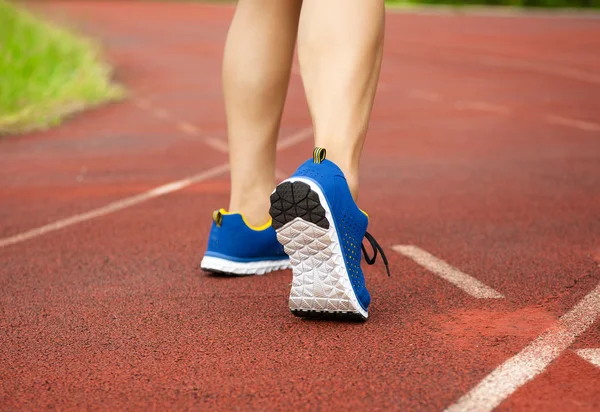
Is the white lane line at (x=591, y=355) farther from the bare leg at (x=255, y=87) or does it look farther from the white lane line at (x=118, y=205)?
the white lane line at (x=118, y=205)

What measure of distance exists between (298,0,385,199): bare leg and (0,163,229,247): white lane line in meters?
2.11


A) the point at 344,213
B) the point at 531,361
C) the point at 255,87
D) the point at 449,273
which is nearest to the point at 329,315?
the point at 344,213

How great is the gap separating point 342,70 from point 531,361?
3.35 feet

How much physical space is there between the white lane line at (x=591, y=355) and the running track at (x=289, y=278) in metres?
0.01

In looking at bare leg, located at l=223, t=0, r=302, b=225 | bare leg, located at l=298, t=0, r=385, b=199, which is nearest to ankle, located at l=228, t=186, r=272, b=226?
bare leg, located at l=223, t=0, r=302, b=225

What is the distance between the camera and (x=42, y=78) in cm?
1107

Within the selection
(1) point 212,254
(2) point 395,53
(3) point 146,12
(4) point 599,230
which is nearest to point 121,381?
(1) point 212,254

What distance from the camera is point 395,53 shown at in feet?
55.3

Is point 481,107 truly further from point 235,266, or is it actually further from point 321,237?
point 321,237

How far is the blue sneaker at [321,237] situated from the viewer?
9.00ft

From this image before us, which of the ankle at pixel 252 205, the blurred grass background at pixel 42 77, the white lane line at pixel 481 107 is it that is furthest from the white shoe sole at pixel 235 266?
the white lane line at pixel 481 107

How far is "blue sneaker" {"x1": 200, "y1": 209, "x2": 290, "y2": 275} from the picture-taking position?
354 cm

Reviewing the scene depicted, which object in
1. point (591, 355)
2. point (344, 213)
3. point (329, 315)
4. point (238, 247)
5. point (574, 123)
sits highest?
point (344, 213)

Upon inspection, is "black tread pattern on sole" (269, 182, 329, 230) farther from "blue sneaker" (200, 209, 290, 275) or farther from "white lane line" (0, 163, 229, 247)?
"white lane line" (0, 163, 229, 247)
